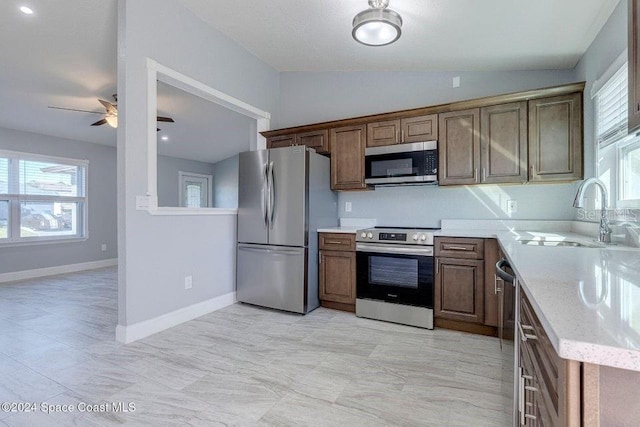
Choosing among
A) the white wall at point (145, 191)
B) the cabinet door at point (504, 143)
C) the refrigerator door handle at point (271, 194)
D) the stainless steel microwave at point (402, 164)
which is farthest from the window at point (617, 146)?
the white wall at point (145, 191)

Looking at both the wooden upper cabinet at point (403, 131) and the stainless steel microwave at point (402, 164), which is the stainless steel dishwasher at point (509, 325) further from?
the wooden upper cabinet at point (403, 131)

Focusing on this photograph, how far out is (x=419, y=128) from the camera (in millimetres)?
3223

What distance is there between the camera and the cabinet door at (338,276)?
11.0 ft

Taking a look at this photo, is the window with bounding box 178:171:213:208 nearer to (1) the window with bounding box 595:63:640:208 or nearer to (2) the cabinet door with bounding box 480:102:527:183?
(2) the cabinet door with bounding box 480:102:527:183

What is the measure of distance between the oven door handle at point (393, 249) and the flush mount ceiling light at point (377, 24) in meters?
1.80

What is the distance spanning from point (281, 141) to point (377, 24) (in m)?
1.93

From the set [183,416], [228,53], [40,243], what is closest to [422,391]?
[183,416]

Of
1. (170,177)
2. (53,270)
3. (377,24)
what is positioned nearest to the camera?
(377,24)

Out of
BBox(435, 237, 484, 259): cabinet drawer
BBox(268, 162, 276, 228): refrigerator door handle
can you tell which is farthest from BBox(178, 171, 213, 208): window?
BBox(435, 237, 484, 259): cabinet drawer

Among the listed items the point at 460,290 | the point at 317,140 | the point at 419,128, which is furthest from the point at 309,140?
the point at 460,290

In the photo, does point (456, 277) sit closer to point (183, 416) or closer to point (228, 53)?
point (183, 416)

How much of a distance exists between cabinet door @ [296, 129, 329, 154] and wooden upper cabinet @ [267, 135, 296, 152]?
0.11 metres

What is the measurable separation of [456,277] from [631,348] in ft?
8.05

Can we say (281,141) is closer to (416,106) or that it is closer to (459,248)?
(416,106)
